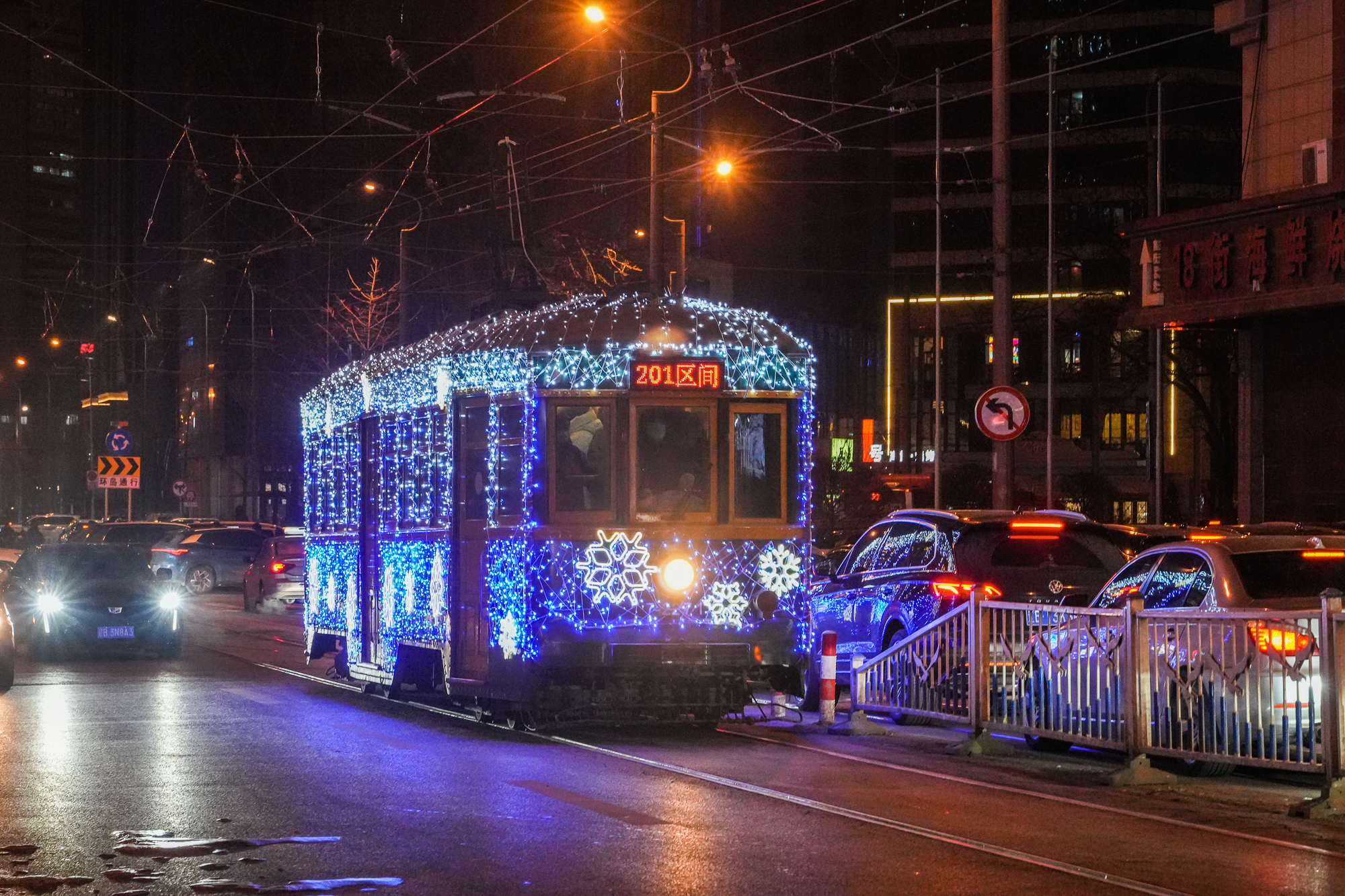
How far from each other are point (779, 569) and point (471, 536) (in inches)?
99.5

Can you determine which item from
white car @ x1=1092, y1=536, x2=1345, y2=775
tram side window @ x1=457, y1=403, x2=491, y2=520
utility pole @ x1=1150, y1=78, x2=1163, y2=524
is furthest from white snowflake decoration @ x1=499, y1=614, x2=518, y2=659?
utility pole @ x1=1150, y1=78, x2=1163, y2=524

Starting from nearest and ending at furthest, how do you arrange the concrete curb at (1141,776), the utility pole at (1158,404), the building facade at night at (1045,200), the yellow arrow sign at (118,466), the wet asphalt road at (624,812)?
the wet asphalt road at (624,812)
the concrete curb at (1141,776)
the utility pole at (1158,404)
the yellow arrow sign at (118,466)
the building facade at night at (1045,200)

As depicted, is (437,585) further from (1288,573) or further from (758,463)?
(1288,573)

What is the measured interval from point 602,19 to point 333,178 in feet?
121

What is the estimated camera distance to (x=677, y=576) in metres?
13.1

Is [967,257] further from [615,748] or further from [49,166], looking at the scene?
[49,166]

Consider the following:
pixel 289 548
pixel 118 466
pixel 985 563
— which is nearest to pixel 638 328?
pixel 985 563

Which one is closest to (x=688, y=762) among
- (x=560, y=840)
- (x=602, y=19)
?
(x=560, y=840)

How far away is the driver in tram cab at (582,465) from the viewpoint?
1306 centimetres

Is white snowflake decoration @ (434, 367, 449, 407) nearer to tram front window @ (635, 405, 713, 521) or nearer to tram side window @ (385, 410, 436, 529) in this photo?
tram side window @ (385, 410, 436, 529)

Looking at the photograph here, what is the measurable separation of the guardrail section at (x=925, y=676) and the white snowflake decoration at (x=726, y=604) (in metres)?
1.52

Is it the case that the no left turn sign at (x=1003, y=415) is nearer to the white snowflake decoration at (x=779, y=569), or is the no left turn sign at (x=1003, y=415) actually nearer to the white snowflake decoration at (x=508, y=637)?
the white snowflake decoration at (x=779, y=569)

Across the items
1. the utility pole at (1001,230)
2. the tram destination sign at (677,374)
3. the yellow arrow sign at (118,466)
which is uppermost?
the utility pole at (1001,230)

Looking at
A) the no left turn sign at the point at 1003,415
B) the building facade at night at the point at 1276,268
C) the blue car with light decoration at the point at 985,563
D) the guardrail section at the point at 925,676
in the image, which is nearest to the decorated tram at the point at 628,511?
the guardrail section at the point at 925,676
